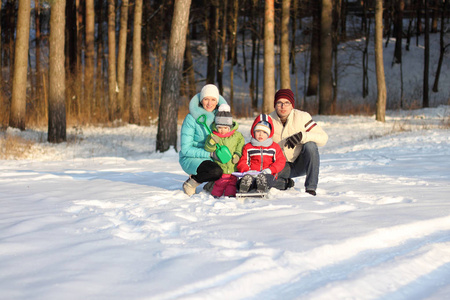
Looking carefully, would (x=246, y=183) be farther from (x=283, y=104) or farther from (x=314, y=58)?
(x=314, y=58)

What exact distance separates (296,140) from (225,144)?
76 centimetres

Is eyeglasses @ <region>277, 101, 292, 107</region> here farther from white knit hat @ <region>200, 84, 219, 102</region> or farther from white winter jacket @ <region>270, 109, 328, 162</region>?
white knit hat @ <region>200, 84, 219, 102</region>

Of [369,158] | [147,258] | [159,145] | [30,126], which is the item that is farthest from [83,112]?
[147,258]

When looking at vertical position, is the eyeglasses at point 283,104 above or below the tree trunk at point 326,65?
below

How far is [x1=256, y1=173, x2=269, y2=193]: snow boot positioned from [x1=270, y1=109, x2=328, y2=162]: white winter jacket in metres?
0.65

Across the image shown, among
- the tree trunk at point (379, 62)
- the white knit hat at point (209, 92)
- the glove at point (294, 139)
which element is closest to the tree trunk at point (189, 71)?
the tree trunk at point (379, 62)

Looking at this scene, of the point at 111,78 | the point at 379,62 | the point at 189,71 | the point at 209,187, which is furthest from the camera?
the point at 189,71

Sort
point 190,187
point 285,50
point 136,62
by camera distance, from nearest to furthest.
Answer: point 190,187
point 136,62
point 285,50

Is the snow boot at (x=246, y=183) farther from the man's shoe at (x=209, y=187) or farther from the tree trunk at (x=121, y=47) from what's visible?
the tree trunk at (x=121, y=47)

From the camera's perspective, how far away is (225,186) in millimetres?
5039

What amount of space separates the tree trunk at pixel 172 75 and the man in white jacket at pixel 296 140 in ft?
18.6

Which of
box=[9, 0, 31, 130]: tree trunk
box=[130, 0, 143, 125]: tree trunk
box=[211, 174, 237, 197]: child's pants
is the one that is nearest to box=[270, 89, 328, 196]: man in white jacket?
box=[211, 174, 237, 197]: child's pants

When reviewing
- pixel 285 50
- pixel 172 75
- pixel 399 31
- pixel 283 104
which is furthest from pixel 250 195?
pixel 399 31

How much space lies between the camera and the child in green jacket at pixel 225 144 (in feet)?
16.4
